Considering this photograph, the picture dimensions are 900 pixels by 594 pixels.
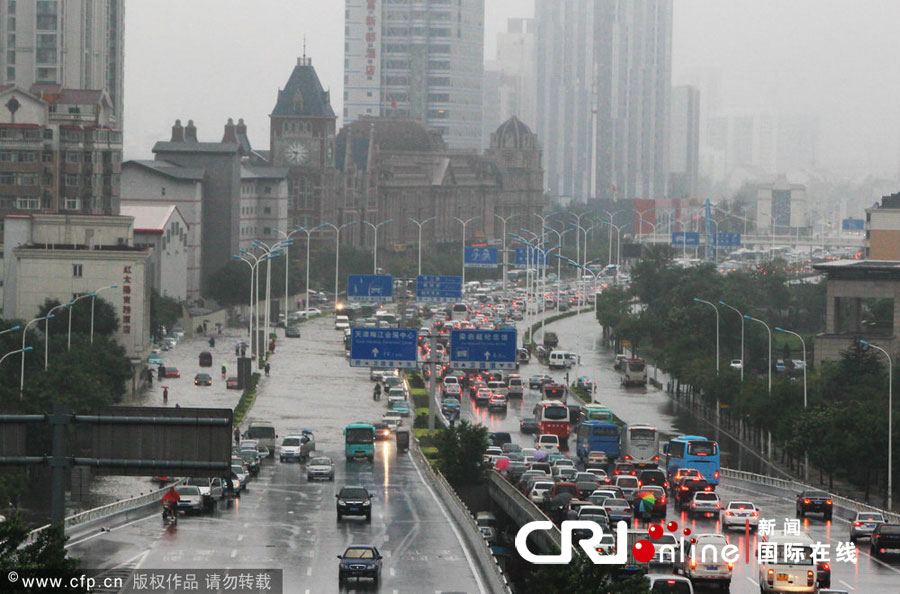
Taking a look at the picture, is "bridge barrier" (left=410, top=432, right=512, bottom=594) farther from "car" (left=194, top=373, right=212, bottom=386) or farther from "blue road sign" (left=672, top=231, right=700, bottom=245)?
"blue road sign" (left=672, top=231, right=700, bottom=245)

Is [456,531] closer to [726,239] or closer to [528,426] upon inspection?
[528,426]

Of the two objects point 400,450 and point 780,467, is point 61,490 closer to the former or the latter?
point 400,450

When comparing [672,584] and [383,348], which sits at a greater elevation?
[383,348]

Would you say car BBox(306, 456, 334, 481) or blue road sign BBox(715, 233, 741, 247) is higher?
blue road sign BBox(715, 233, 741, 247)

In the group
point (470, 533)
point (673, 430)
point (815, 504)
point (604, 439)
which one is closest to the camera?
point (470, 533)

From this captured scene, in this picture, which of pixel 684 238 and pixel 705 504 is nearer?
pixel 705 504

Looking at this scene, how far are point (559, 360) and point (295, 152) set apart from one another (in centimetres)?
6598

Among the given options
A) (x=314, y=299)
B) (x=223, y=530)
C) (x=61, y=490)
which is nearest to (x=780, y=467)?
(x=223, y=530)

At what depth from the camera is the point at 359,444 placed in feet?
211

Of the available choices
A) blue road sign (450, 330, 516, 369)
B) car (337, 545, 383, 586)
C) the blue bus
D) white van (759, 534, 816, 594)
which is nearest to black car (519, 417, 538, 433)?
blue road sign (450, 330, 516, 369)

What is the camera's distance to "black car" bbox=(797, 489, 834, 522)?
4931 centimetres

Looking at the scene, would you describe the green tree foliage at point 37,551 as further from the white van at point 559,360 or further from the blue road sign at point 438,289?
the white van at point 559,360

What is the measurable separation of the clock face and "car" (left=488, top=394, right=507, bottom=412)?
265 ft

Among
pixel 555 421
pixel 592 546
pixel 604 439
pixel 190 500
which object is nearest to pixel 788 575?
pixel 592 546
